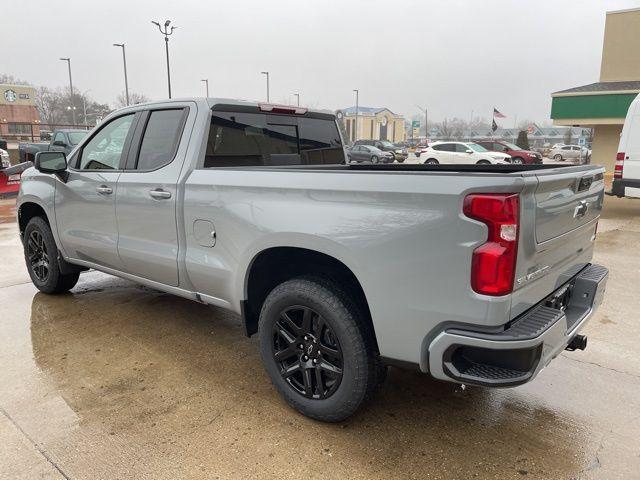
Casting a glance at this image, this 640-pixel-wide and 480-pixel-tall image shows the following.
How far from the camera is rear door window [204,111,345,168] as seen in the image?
11.7 ft

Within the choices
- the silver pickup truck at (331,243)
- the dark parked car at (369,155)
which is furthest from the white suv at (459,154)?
the silver pickup truck at (331,243)

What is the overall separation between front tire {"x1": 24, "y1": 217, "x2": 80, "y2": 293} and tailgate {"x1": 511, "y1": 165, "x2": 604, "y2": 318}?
175 inches

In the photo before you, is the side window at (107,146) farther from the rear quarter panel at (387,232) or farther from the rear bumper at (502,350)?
the rear bumper at (502,350)

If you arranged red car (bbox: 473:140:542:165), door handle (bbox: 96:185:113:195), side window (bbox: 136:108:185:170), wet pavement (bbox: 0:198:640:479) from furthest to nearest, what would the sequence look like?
red car (bbox: 473:140:542:165)
door handle (bbox: 96:185:113:195)
side window (bbox: 136:108:185:170)
wet pavement (bbox: 0:198:640:479)

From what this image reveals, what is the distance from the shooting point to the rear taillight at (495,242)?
210cm

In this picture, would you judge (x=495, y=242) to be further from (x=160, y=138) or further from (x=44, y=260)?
(x=44, y=260)

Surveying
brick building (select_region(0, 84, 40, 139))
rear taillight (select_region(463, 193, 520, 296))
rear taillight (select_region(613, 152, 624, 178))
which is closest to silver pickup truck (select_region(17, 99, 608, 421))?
rear taillight (select_region(463, 193, 520, 296))

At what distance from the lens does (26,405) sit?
10.2 ft

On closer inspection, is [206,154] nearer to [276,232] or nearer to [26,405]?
[276,232]

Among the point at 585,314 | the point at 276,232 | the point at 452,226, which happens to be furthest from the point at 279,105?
the point at 585,314

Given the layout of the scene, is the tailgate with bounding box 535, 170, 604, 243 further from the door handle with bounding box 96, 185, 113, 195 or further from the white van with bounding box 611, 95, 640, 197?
the white van with bounding box 611, 95, 640, 197

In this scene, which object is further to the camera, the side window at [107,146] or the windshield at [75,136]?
the windshield at [75,136]

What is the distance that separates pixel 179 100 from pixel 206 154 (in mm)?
568

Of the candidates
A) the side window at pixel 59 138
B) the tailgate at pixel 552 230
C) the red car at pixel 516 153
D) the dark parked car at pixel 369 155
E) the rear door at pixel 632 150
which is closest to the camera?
the tailgate at pixel 552 230
